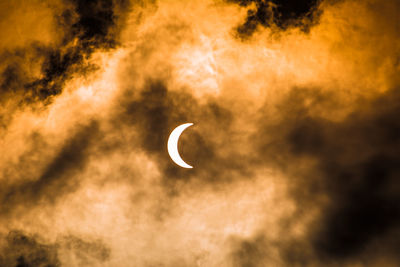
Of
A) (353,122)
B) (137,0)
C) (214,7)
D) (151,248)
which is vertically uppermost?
(137,0)

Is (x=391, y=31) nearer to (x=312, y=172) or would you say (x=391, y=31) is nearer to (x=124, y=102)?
(x=312, y=172)

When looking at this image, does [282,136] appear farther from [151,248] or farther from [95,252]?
[95,252]

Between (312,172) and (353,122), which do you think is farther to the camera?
(312,172)

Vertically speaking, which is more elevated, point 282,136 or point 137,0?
point 137,0

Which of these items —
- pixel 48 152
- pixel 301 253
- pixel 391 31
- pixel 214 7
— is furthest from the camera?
pixel 301 253

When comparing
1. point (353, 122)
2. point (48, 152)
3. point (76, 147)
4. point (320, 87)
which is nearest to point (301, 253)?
point (353, 122)

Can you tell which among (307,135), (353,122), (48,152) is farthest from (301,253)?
(48,152)

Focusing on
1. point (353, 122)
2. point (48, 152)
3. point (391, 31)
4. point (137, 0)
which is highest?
point (137, 0)

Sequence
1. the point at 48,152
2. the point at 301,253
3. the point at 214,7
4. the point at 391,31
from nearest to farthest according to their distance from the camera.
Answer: the point at 391,31
the point at 214,7
the point at 48,152
the point at 301,253

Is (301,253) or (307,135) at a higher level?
(307,135)
